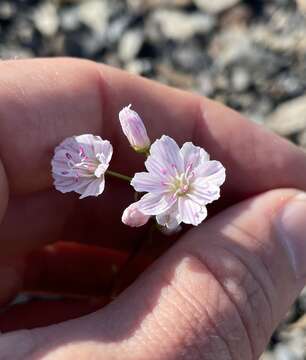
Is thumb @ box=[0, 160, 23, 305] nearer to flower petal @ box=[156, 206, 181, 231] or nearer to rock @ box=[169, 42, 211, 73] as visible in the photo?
flower petal @ box=[156, 206, 181, 231]

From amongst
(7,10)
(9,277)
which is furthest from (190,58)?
(9,277)

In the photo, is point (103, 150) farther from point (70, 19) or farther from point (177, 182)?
point (70, 19)

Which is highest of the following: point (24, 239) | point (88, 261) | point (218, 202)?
point (218, 202)

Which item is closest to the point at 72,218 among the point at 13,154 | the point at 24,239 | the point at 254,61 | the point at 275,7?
the point at 24,239

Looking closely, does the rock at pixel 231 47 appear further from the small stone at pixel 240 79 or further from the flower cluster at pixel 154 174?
the flower cluster at pixel 154 174

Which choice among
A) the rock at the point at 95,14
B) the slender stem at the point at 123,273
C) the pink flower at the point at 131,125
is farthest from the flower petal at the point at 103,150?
the rock at the point at 95,14

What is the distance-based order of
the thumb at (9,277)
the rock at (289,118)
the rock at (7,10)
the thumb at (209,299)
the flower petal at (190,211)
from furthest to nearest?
the rock at (7,10)
the rock at (289,118)
the thumb at (9,277)
the flower petal at (190,211)
the thumb at (209,299)

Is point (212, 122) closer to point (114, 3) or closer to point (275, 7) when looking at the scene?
point (275, 7)
